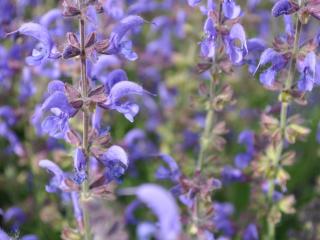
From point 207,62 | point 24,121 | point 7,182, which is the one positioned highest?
point 207,62

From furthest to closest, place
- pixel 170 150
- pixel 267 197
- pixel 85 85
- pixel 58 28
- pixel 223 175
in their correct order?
pixel 170 150
pixel 58 28
pixel 223 175
pixel 267 197
pixel 85 85

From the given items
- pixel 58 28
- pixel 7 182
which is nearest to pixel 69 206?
pixel 7 182

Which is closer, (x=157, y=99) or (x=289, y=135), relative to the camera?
(x=289, y=135)

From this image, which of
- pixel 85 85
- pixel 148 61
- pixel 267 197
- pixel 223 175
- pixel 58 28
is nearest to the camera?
pixel 85 85

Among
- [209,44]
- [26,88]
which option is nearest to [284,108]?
[209,44]

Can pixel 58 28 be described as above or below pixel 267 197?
above

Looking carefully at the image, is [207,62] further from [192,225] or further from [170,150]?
[170,150]

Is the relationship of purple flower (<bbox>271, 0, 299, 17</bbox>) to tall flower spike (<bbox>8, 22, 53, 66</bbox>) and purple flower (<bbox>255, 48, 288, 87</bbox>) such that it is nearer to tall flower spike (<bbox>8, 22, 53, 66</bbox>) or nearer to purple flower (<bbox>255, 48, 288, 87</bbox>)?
purple flower (<bbox>255, 48, 288, 87</bbox>)

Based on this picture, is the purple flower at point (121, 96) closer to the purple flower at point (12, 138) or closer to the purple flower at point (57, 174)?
the purple flower at point (57, 174)
